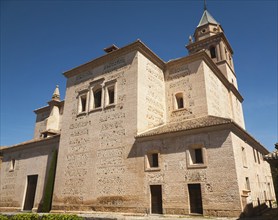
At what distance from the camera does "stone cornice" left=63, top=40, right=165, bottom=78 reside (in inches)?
634

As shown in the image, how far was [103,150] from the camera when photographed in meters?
15.1

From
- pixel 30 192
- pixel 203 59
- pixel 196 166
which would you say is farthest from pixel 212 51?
pixel 30 192

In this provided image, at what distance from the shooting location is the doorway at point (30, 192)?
1875 cm

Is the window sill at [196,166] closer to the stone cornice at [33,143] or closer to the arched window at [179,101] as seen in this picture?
the arched window at [179,101]

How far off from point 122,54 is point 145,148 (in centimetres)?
723

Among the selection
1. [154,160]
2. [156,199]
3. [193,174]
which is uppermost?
[154,160]

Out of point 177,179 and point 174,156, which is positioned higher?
point 174,156

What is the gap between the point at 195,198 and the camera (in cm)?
1132

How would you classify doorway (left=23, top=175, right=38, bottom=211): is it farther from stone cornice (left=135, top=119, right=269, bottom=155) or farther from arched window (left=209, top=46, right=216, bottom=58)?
arched window (left=209, top=46, right=216, bottom=58)

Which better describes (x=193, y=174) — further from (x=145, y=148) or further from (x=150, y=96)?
(x=150, y=96)

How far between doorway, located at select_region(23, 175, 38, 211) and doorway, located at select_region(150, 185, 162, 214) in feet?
37.2

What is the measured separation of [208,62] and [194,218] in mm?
11077

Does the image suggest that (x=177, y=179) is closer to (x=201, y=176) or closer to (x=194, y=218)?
(x=201, y=176)

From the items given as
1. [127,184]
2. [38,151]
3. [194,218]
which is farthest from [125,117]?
[38,151]
